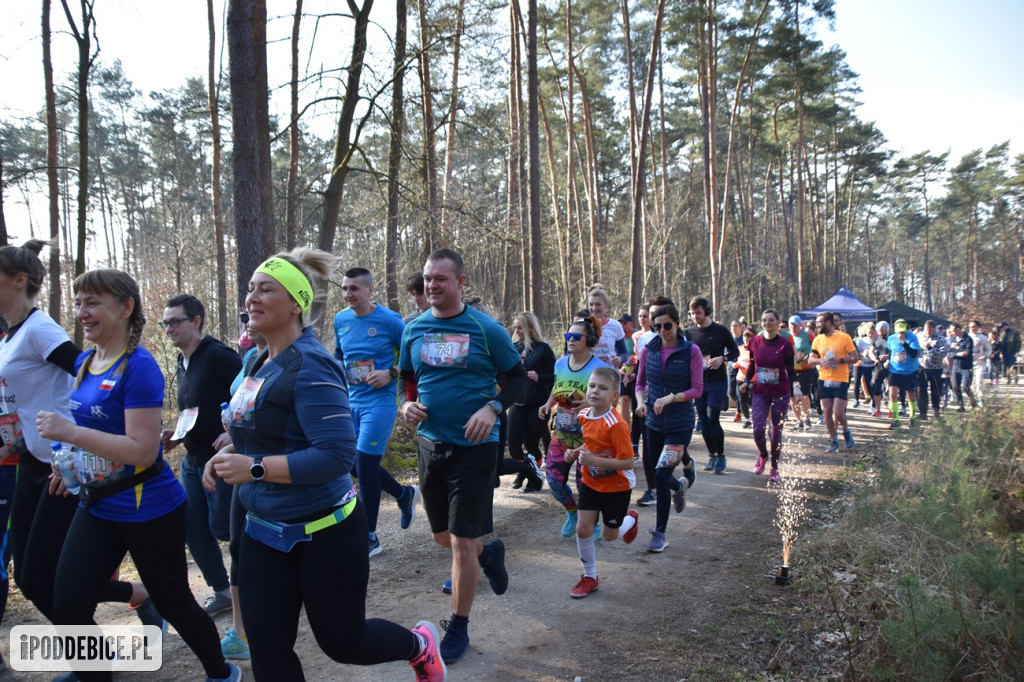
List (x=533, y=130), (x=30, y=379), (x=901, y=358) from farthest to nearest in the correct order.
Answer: (x=533, y=130), (x=901, y=358), (x=30, y=379)

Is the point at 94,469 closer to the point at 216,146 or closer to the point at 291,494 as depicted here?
the point at 291,494

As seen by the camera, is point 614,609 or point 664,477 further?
point 664,477

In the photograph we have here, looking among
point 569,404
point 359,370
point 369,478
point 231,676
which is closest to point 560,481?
point 569,404

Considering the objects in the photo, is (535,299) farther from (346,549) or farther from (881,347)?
(346,549)

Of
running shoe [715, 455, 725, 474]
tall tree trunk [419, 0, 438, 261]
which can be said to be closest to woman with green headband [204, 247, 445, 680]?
running shoe [715, 455, 725, 474]

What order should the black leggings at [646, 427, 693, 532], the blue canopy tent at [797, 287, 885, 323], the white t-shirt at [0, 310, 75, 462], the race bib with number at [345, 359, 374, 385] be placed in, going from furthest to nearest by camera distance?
1. the blue canopy tent at [797, 287, 885, 323]
2. the black leggings at [646, 427, 693, 532]
3. the race bib with number at [345, 359, 374, 385]
4. the white t-shirt at [0, 310, 75, 462]

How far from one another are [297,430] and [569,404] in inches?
151

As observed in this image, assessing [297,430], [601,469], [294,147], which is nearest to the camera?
[297,430]

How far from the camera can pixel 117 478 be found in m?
3.03

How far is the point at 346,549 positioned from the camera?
2615 millimetres

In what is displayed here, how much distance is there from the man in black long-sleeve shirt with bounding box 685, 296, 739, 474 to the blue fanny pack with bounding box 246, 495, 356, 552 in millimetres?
6612

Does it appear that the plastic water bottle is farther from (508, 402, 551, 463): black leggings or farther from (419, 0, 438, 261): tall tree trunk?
(419, 0, 438, 261): tall tree trunk

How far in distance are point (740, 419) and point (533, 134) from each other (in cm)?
728

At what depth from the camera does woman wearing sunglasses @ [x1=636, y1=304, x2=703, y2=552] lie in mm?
5961
